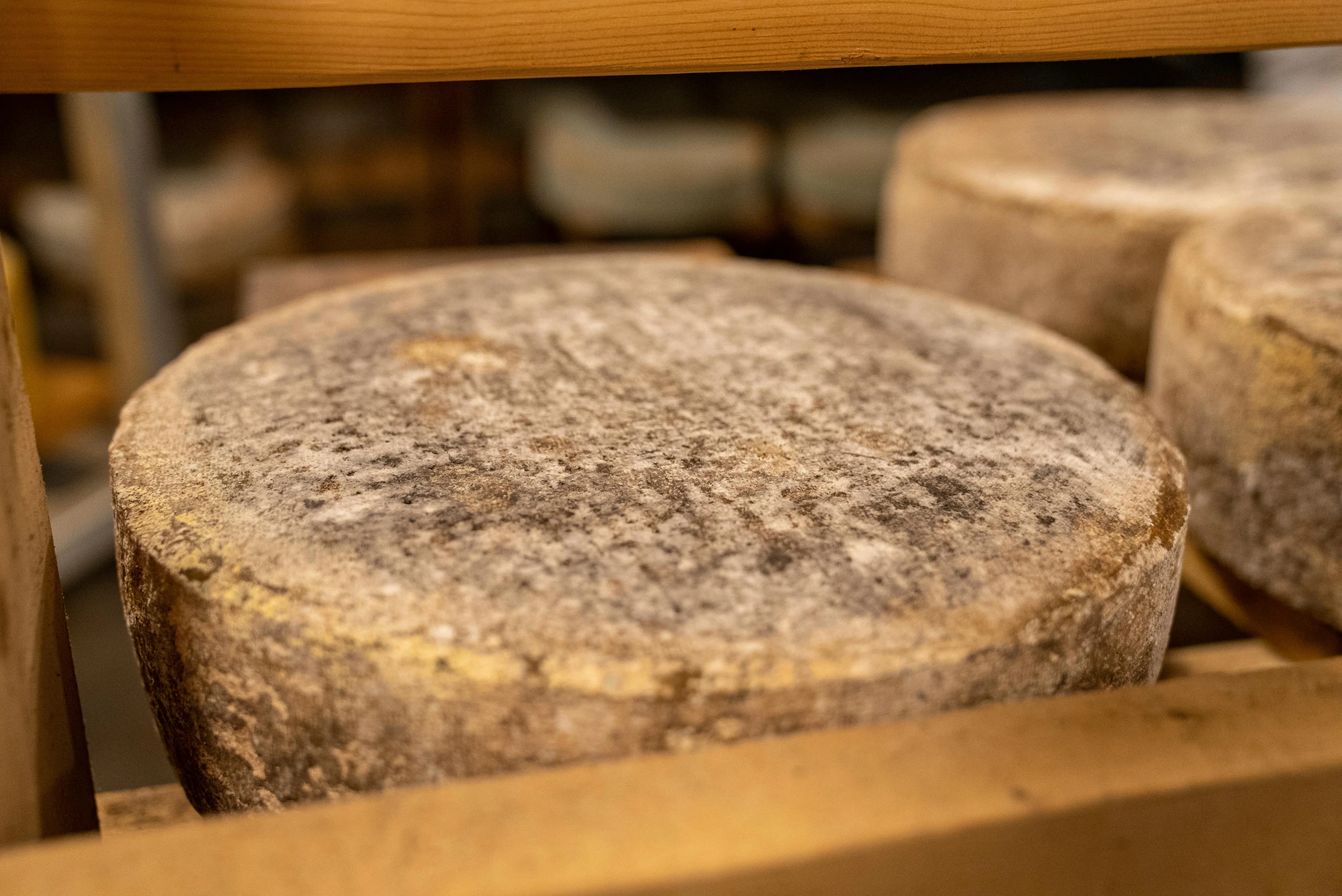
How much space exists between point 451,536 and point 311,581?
111 millimetres

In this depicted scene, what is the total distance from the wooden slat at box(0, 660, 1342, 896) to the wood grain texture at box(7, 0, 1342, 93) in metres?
0.52

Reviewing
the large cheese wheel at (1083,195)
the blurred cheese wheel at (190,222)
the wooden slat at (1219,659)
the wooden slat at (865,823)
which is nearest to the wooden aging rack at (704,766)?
the wooden slat at (865,823)

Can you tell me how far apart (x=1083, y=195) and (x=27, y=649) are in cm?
166

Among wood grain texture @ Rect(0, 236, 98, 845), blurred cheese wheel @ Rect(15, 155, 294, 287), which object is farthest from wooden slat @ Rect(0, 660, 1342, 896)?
blurred cheese wheel @ Rect(15, 155, 294, 287)

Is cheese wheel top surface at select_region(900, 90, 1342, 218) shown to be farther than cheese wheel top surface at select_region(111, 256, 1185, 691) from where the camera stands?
Yes

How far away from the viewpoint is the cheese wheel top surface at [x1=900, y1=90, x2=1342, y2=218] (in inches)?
72.7

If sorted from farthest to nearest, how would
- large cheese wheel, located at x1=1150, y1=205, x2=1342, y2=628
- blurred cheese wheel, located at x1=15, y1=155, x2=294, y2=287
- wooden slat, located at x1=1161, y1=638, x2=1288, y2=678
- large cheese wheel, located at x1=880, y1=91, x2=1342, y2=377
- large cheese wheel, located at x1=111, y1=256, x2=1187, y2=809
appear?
blurred cheese wheel, located at x1=15, y1=155, x2=294, y2=287 → large cheese wheel, located at x1=880, y1=91, x2=1342, y2=377 → wooden slat, located at x1=1161, y1=638, x2=1288, y2=678 → large cheese wheel, located at x1=1150, y1=205, x2=1342, y2=628 → large cheese wheel, located at x1=111, y1=256, x2=1187, y2=809

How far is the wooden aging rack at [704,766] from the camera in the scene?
0.66 m

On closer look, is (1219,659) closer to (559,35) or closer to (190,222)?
(559,35)

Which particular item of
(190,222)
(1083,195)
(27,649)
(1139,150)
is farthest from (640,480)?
(190,222)

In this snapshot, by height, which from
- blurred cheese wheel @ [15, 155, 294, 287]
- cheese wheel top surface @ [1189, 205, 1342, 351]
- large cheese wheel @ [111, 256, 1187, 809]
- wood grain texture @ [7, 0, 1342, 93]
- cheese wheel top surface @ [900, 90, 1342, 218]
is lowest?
blurred cheese wheel @ [15, 155, 294, 287]

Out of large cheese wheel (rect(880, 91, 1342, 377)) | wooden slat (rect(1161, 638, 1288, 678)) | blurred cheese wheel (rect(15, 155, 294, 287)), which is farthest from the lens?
blurred cheese wheel (rect(15, 155, 294, 287))

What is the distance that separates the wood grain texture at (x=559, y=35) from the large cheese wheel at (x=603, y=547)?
1.06ft

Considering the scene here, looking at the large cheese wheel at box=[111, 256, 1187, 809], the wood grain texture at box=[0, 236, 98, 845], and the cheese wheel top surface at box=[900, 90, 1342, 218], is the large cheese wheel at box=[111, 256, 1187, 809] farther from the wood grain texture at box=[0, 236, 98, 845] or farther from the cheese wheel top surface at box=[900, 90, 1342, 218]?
the cheese wheel top surface at box=[900, 90, 1342, 218]
